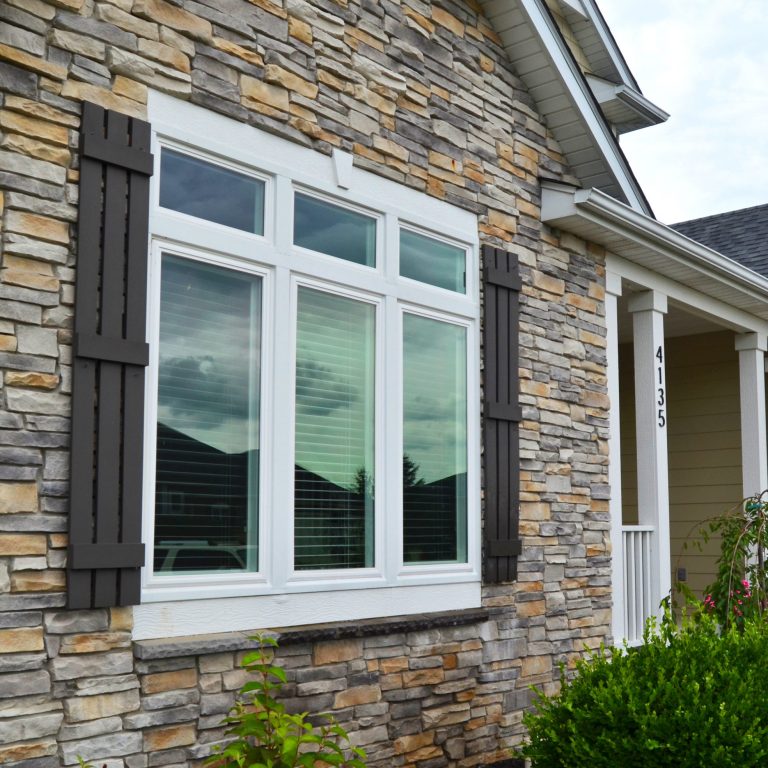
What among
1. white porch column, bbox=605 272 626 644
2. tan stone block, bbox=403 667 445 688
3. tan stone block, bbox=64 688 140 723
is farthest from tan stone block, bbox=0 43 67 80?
white porch column, bbox=605 272 626 644

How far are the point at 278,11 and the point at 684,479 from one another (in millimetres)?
7109

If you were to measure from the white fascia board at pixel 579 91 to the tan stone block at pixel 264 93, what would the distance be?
1.93m

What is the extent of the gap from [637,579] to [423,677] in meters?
2.42

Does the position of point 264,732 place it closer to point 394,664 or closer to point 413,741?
point 394,664

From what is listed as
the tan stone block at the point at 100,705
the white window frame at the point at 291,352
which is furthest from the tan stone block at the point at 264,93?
the tan stone block at the point at 100,705

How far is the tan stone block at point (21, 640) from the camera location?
3.33 metres

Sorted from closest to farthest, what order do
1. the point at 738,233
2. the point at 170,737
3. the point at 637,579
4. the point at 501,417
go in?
the point at 170,737 < the point at 501,417 < the point at 637,579 < the point at 738,233

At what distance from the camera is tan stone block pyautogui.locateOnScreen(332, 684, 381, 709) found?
14.6 feet

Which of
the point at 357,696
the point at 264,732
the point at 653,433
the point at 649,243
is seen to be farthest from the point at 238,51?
the point at 653,433

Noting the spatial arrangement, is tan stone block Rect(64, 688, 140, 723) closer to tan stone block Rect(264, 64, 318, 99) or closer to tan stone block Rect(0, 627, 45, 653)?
tan stone block Rect(0, 627, 45, 653)

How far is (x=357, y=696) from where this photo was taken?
14.9 ft

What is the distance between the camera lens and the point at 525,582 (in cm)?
565

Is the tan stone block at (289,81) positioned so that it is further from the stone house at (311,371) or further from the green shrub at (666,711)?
the green shrub at (666,711)

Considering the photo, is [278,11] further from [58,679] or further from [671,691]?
[671,691]
